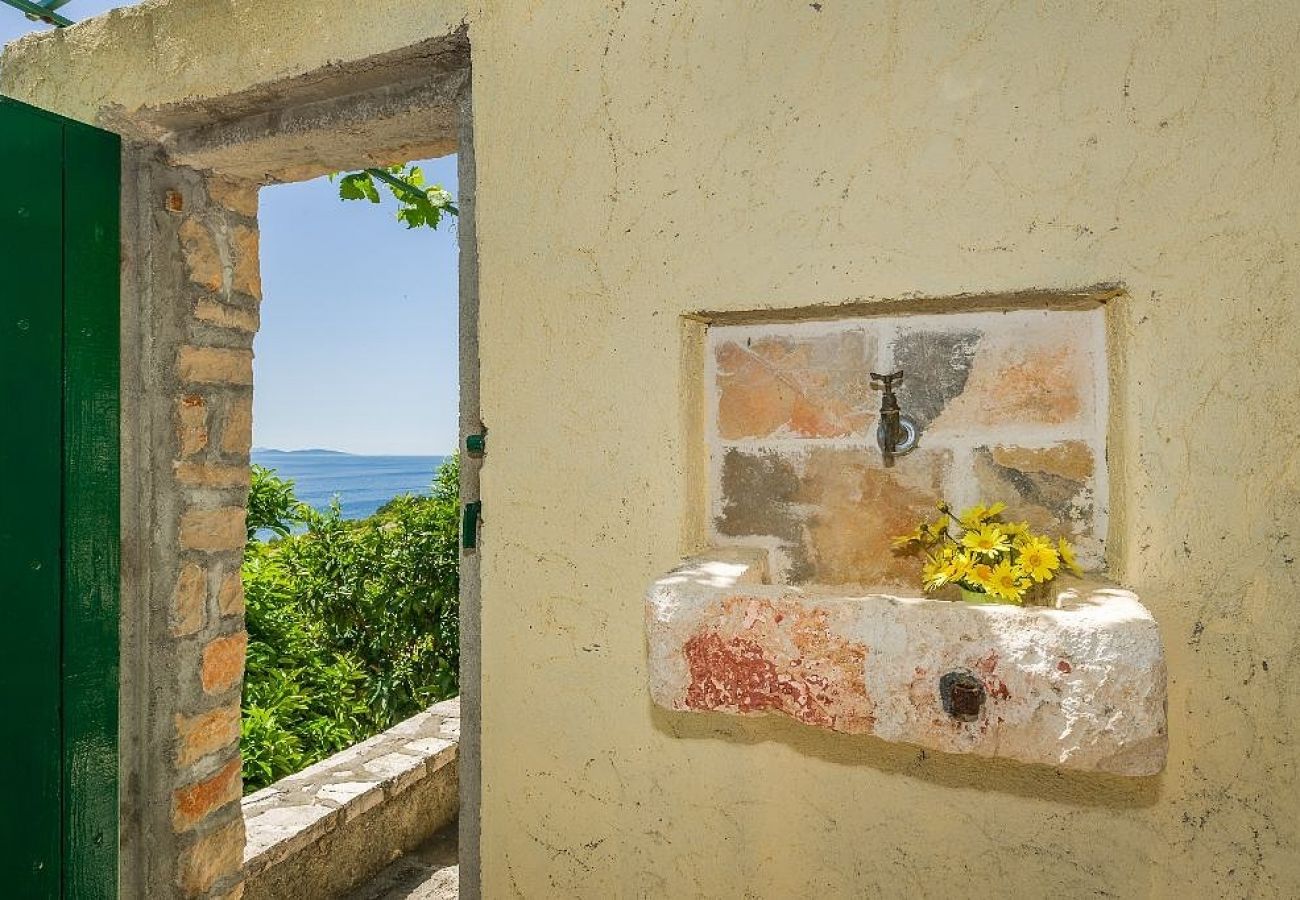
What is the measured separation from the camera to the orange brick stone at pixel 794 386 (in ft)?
3.66

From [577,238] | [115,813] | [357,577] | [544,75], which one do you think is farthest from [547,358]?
[357,577]

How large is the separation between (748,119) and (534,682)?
94 cm

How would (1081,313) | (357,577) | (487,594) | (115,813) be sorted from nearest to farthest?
(1081,313)
(487,594)
(115,813)
(357,577)

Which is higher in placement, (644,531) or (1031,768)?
(644,531)

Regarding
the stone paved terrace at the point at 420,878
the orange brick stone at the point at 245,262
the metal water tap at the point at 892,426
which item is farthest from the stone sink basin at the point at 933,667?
the stone paved terrace at the point at 420,878

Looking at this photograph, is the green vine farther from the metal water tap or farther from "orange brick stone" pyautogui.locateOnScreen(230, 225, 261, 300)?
the metal water tap

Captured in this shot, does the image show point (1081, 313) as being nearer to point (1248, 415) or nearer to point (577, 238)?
point (1248, 415)

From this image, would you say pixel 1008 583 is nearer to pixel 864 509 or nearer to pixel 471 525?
pixel 864 509

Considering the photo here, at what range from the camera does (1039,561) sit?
3.10 feet

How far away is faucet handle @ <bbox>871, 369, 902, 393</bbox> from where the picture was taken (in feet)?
3.50

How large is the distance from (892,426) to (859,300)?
0.19m

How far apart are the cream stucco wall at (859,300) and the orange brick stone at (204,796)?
2.92ft

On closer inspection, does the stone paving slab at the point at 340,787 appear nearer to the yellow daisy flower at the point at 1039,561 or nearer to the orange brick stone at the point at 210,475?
the orange brick stone at the point at 210,475

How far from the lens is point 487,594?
4.13 ft
